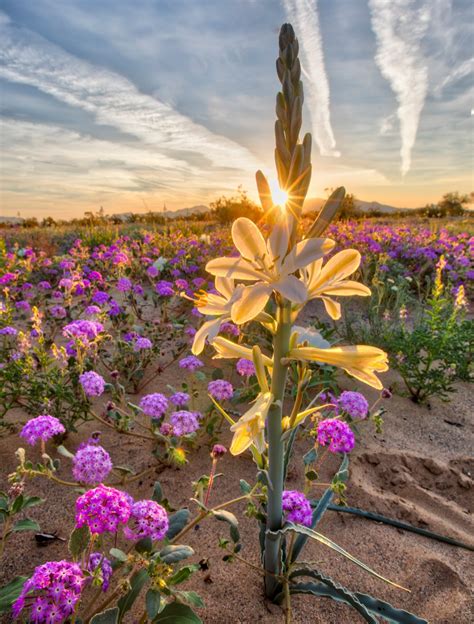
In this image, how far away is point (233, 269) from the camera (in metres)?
1.12

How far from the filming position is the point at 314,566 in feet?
6.26

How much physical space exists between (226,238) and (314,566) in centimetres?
746

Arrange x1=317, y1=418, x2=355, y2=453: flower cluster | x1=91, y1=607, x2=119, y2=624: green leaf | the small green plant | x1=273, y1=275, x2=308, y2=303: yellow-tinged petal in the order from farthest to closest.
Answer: the small green plant, x1=317, y1=418, x2=355, y2=453: flower cluster, x1=91, y1=607, x2=119, y2=624: green leaf, x1=273, y1=275, x2=308, y2=303: yellow-tinged petal

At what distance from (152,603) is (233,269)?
1.05 meters

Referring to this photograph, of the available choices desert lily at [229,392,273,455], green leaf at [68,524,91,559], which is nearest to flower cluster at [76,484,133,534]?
green leaf at [68,524,91,559]

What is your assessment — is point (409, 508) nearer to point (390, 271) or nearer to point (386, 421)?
point (386, 421)

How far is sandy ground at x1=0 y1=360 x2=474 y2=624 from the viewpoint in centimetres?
175

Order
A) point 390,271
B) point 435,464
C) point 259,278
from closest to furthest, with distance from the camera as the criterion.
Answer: point 259,278 < point 435,464 < point 390,271

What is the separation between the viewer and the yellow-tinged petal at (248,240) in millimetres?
1104

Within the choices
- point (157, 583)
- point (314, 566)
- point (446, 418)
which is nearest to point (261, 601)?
point (314, 566)

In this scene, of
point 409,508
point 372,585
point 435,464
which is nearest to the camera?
point 372,585

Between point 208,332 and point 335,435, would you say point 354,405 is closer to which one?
point 335,435

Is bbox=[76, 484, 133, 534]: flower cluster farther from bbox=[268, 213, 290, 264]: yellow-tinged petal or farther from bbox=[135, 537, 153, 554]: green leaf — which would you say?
bbox=[268, 213, 290, 264]: yellow-tinged petal

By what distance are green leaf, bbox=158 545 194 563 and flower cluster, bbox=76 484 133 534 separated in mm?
178
